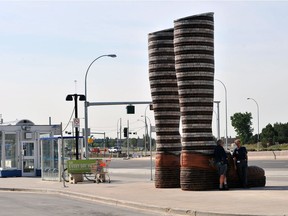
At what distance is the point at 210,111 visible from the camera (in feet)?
77.9

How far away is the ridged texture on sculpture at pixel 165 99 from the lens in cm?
2567

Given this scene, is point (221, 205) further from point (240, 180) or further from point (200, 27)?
point (200, 27)

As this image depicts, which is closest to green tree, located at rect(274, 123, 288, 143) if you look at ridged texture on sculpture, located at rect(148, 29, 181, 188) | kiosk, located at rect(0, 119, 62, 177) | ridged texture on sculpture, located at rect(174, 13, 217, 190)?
kiosk, located at rect(0, 119, 62, 177)

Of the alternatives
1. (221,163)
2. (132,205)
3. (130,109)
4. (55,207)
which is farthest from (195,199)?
(130,109)

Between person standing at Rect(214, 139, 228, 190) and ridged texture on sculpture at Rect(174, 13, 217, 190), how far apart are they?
405 mm

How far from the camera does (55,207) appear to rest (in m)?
20.5

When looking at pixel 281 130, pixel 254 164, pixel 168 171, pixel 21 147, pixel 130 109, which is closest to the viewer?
pixel 168 171

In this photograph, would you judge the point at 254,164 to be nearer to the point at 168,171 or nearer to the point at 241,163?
the point at 168,171

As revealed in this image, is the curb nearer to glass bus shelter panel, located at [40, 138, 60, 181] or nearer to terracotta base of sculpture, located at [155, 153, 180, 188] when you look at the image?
terracotta base of sculpture, located at [155, 153, 180, 188]

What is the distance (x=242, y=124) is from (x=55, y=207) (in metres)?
110

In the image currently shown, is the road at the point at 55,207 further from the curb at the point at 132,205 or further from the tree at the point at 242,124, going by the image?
the tree at the point at 242,124

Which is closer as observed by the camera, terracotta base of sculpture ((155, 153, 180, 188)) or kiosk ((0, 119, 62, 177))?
terracotta base of sculpture ((155, 153, 180, 188))

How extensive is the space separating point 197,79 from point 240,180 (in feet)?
13.0

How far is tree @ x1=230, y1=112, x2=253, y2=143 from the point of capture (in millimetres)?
127500
